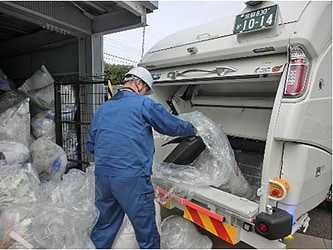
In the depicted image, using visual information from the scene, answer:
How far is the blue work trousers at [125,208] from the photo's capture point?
1.82 meters

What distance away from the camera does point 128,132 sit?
1.86 metres

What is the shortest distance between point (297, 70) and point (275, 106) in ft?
0.89

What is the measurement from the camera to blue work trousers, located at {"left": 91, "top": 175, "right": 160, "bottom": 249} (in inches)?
71.7

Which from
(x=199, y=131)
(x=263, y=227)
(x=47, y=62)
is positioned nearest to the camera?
(x=263, y=227)

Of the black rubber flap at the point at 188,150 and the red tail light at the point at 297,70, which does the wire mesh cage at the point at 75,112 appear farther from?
the red tail light at the point at 297,70

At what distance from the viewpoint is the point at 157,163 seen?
265 centimetres

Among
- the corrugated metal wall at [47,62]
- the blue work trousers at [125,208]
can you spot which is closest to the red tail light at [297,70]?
the blue work trousers at [125,208]

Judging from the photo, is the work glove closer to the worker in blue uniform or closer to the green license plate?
the worker in blue uniform

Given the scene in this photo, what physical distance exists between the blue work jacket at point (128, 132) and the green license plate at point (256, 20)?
2.96ft

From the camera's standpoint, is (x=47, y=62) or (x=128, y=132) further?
(x=47, y=62)

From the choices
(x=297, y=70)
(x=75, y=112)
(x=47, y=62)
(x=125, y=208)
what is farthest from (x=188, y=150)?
(x=47, y=62)

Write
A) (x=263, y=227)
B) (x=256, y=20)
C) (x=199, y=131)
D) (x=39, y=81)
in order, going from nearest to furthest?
(x=263, y=227)
(x=256, y=20)
(x=199, y=131)
(x=39, y=81)

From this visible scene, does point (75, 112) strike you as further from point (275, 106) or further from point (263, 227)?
point (263, 227)

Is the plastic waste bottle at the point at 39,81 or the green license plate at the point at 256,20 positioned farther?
Result: the plastic waste bottle at the point at 39,81
